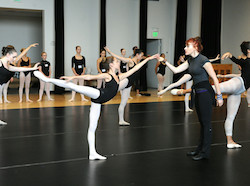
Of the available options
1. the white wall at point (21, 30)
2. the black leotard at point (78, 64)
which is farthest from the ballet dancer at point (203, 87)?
the white wall at point (21, 30)

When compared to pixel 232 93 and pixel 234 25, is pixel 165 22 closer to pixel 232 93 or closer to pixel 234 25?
pixel 234 25

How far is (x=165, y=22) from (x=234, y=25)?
313 cm

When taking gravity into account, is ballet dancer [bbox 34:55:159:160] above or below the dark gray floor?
above

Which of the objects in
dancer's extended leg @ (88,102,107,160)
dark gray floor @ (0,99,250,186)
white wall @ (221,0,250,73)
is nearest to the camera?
dark gray floor @ (0,99,250,186)

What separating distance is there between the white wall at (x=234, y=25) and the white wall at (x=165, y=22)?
8.02ft

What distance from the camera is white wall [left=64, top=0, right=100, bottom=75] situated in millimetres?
11711

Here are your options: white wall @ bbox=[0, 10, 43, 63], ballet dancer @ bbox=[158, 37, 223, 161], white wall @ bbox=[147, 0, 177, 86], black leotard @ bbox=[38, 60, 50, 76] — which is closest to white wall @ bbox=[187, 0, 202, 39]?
white wall @ bbox=[147, 0, 177, 86]

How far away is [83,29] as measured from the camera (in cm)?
1195

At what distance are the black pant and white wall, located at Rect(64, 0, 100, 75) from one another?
27.4 feet

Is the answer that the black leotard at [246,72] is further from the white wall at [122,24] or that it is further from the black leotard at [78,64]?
the white wall at [122,24]

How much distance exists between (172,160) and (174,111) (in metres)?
3.91

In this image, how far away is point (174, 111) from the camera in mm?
7852

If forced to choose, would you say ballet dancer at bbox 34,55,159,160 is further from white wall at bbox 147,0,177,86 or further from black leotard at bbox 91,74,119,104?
white wall at bbox 147,0,177,86

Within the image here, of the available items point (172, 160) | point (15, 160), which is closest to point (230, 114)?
point (172, 160)
